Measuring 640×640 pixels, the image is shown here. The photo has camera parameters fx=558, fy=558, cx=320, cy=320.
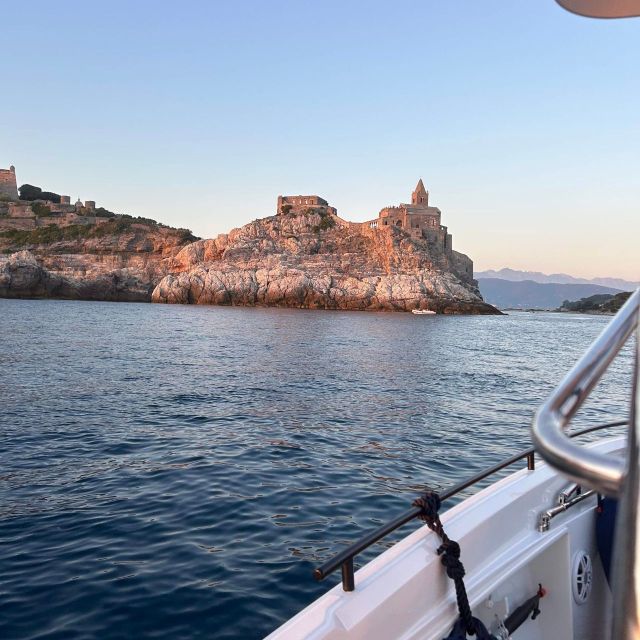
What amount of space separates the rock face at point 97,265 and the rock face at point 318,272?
287 inches

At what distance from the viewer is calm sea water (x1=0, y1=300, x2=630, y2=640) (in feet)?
20.4

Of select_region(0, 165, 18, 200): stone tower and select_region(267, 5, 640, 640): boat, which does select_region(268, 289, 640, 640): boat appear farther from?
select_region(0, 165, 18, 200): stone tower

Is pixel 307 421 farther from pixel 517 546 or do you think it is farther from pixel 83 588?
pixel 517 546

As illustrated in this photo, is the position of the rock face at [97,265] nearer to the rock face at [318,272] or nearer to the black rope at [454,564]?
the rock face at [318,272]

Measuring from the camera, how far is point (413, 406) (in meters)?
18.3

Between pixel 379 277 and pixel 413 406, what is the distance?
90413 millimetres

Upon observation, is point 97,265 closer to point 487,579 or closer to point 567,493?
point 567,493

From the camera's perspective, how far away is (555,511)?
156 inches

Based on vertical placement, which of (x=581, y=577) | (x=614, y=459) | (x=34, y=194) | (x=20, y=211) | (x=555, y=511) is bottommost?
(x=581, y=577)

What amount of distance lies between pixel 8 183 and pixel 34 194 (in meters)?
13.1

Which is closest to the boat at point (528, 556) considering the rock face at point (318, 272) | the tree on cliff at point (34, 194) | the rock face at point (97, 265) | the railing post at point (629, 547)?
the railing post at point (629, 547)

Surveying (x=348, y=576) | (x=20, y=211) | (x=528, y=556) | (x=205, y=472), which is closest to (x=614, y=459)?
(x=348, y=576)

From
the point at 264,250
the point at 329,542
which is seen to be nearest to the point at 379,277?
the point at 264,250

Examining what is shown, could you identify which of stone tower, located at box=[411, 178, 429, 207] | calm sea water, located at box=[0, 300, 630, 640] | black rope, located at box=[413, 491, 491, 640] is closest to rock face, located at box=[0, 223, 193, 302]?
stone tower, located at box=[411, 178, 429, 207]
